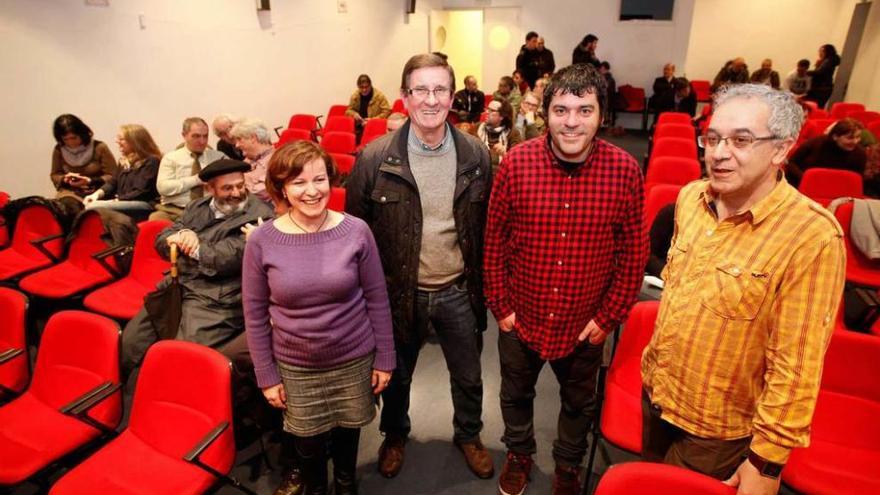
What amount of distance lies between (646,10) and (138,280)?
10.2m

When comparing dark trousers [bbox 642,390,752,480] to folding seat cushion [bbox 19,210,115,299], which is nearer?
dark trousers [bbox 642,390,752,480]

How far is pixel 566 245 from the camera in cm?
164

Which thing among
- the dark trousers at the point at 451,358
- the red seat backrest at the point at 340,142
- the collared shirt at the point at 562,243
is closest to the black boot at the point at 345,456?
the dark trousers at the point at 451,358

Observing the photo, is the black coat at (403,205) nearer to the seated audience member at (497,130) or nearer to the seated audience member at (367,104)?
the seated audience member at (497,130)

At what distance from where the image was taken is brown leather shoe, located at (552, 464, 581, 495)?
203 centimetres

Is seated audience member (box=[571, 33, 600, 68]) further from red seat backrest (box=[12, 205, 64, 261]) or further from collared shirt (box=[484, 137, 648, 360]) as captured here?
red seat backrest (box=[12, 205, 64, 261])

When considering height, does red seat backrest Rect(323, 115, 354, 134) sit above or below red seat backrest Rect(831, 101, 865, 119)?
below

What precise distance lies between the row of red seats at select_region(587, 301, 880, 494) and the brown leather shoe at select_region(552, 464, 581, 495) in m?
0.27

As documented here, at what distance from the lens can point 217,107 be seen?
19.7 ft

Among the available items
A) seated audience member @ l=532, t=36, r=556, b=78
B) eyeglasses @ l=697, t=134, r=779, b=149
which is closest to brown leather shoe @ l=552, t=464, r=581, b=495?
eyeglasses @ l=697, t=134, r=779, b=149

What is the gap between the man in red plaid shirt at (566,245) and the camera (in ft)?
5.08

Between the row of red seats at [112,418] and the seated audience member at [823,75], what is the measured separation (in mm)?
10317

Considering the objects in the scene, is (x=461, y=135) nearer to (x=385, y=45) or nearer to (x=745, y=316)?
(x=745, y=316)

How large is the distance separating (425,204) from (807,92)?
9.69 metres
